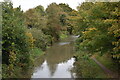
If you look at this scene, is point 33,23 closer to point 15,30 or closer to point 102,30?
point 15,30

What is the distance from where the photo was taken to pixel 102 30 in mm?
11023

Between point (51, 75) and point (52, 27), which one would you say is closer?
point (51, 75)

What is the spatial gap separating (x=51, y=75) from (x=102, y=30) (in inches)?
268

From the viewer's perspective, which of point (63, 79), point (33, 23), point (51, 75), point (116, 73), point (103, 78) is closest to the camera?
point (103, 78)

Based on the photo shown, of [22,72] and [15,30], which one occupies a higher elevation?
[15,30]

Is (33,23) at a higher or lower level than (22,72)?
higher

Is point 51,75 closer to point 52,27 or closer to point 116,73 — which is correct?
point 116,73

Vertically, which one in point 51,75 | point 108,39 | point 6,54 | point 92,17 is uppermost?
point 92,17

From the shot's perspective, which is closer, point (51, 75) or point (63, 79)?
point (63, 79)

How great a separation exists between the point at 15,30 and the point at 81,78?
585cm

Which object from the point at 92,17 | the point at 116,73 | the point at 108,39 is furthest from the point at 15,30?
the point at 116,73

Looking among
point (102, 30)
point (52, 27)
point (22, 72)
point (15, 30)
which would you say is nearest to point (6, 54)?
point (15, 30)

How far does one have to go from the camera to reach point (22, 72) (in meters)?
15.0

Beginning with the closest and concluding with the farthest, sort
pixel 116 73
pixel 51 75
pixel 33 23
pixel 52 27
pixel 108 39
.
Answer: pixel 108 39 → pixel 116 73 → pixel 51 75 → pixel 33 23 → pixel 52 27
